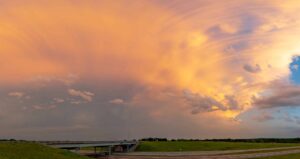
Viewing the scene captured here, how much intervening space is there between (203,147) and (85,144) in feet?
177

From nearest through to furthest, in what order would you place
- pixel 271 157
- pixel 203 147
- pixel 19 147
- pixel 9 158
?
pixel 9 158, pixel 19 147, pixel 271 157, pixel 203 147

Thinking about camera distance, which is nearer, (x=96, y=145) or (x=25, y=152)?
(x=25, y=152)

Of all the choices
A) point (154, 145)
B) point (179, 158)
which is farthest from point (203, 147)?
point (179, 158)

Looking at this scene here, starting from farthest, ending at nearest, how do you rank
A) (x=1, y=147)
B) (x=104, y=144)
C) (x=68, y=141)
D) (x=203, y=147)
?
(x=203, y=147) < (x=104, y=144) < (x=68, y=141) < (x=1, y=147)

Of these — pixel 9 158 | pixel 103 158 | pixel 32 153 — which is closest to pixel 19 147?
pixel 32 153

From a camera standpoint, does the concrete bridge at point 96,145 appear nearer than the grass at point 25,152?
No

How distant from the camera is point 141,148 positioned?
138375 millimetres

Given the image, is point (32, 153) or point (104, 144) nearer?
point (32, 153)

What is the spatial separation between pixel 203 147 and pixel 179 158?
50.0m

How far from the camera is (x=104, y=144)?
11488 cm

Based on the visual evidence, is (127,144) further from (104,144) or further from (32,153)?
(32,153)

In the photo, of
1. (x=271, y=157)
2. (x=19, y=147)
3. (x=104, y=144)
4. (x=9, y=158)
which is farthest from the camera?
(x=104, y=144)

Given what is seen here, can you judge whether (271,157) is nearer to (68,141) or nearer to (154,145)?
(68,141)

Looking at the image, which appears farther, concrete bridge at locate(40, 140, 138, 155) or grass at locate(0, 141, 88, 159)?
concrete bridge at locate(40, 140, 138, 155)
